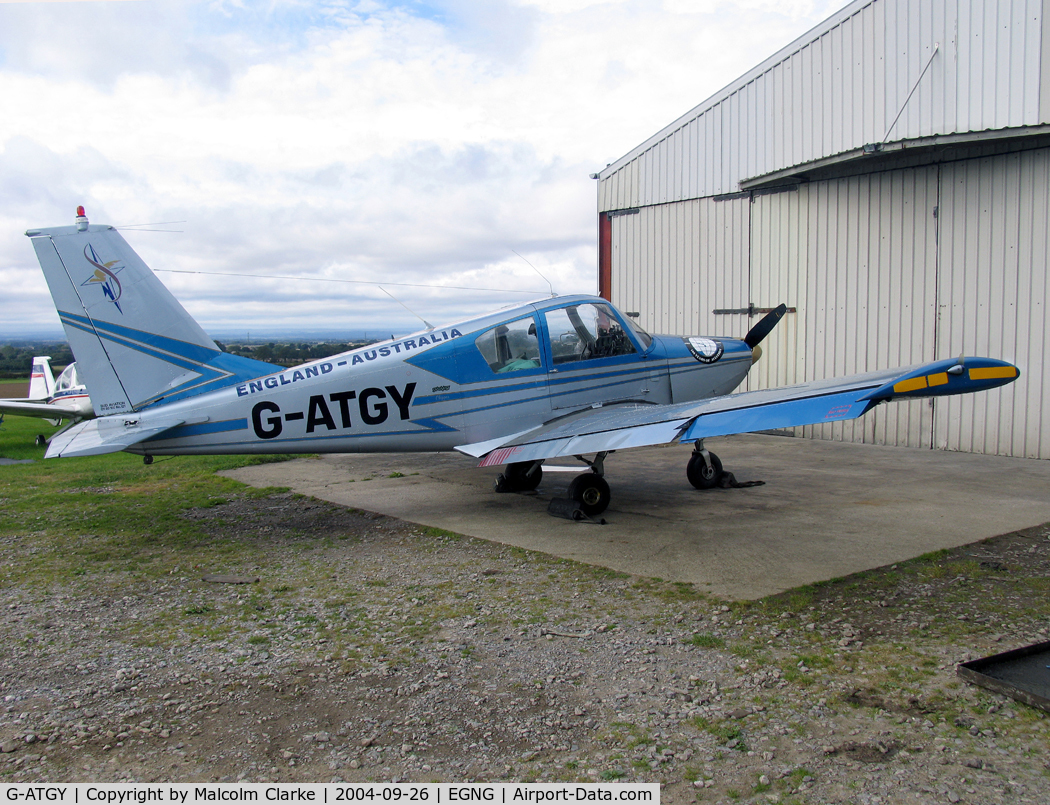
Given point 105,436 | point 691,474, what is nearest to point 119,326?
point 105,436

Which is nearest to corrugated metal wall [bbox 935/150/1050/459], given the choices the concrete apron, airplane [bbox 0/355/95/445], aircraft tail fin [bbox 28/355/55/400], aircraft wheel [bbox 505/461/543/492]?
the concrete apron

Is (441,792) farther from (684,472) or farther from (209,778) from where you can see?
(684,472)

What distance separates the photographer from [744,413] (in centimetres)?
605

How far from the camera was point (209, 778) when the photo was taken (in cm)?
316

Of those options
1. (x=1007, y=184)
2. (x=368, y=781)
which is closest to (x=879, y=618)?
(x=368, y=781)

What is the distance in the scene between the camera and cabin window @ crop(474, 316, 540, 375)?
26.5 feet

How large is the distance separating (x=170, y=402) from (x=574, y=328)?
446cm

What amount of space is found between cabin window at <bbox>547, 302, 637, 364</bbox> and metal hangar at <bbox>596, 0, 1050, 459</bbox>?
5575mm

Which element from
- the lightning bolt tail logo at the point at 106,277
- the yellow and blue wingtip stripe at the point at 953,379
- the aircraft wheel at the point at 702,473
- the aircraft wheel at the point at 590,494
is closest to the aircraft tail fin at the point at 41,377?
the lightning bolt tail logo at the point at 106,277

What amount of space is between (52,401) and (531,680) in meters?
Result: 21.2

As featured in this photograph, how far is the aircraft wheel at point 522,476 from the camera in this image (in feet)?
31.1

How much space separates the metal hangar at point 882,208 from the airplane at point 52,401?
12664mm
